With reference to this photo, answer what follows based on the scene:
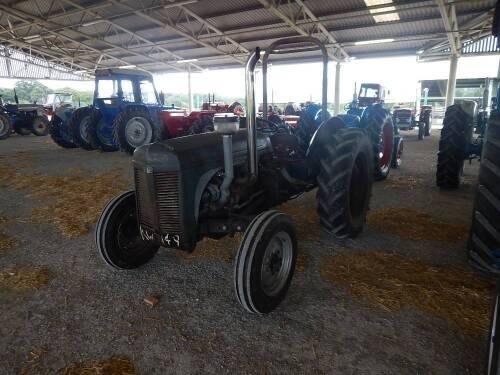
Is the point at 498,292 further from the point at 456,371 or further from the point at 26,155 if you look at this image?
the point at 26,155

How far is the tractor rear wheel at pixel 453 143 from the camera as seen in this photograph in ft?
15.5

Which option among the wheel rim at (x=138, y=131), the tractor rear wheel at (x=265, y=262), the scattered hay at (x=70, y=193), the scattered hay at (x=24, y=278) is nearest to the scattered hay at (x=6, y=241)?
the scattered hay at (x=70, y=193)

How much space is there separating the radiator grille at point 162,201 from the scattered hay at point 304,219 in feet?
5.01

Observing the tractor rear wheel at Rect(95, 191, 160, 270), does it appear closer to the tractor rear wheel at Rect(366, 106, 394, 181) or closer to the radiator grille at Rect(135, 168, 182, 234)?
the radiator grille at Rect(135, 168, 182, 234)

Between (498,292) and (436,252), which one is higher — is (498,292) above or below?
above

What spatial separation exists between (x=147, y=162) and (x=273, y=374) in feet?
4.94

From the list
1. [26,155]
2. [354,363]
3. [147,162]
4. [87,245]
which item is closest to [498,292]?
[354,363]

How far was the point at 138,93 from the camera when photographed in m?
9.68

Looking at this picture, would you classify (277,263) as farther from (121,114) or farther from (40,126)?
(40,126)

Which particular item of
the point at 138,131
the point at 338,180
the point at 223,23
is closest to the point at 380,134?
Answer: the point at 338,180

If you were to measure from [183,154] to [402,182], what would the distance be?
182 inches

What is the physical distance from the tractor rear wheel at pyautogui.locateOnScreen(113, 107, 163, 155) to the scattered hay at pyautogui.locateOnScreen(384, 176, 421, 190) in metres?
5.93

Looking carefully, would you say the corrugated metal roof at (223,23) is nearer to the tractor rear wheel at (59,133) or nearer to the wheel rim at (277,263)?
the tractor rear wheel at (59,133)

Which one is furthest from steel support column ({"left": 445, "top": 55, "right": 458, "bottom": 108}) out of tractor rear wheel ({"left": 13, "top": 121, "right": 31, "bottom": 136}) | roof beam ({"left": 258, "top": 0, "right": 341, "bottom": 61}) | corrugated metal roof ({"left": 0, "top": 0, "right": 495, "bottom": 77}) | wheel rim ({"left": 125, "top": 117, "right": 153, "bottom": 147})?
tractor rear wheel ({"left": 13, "top": 121, "right": 31, "bottom": 136})
